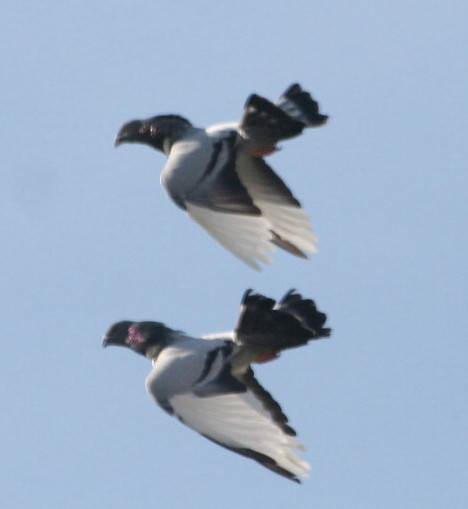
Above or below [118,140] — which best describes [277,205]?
below

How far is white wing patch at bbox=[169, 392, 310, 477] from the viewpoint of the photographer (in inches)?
1505

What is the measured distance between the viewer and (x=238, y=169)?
39.1 metres

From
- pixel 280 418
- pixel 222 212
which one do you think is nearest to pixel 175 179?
pixel 222 212

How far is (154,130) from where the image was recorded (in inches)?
1565

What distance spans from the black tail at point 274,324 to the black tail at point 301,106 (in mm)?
2422

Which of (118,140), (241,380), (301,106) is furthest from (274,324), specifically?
(118,140)

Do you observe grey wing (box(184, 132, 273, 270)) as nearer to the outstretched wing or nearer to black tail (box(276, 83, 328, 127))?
black tail (box(276, 83, 328, 127))

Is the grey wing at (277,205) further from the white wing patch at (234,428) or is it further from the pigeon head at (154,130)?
the white wing patch at (234,428)

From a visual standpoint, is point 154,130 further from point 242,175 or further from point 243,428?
point 243,428

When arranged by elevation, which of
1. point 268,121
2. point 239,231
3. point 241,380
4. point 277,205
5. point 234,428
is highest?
point 268,121

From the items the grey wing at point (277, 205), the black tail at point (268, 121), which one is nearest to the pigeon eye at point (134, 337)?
the grey wing at point (277, 205)

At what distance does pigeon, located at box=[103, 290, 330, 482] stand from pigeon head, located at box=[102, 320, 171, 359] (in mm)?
149

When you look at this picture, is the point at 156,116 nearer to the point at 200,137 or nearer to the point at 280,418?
the point at 200,137

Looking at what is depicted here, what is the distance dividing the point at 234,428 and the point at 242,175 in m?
3.23
